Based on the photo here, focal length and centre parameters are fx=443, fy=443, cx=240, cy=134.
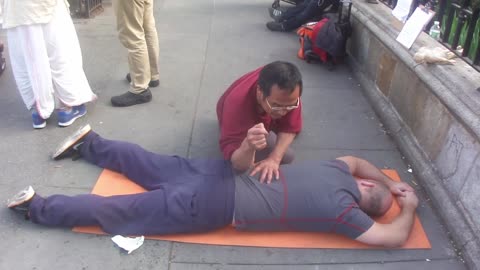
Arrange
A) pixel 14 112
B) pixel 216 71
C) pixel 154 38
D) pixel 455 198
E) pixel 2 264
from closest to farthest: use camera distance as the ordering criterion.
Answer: pixel 2 264
pixel 455 198
pixel 14 112
pixel 154 38
pixel 216 71

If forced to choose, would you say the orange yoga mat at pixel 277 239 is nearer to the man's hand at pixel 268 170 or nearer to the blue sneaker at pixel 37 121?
the man's hand at pixel 268 170

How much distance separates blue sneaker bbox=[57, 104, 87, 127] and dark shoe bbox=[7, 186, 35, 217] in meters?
1.06

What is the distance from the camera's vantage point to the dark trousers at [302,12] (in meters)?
5.82

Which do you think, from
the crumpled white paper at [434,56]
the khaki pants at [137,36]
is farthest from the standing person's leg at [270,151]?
the khaki pants at [137,36]

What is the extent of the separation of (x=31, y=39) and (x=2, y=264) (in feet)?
5.14

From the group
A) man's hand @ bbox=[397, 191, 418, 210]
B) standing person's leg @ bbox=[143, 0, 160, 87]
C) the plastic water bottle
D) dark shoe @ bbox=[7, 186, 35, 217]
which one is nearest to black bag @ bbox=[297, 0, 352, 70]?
the plastic water bottle

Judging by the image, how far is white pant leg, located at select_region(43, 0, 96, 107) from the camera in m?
3.16

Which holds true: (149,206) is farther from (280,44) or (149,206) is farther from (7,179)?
(280,44)

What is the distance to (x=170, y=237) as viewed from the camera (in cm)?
246

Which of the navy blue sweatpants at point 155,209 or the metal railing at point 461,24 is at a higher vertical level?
the metal railing at point 461,24

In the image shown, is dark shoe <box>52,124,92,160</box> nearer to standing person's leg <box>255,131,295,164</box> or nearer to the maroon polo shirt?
the maroon polo shirt

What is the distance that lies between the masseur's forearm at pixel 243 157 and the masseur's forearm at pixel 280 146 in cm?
19

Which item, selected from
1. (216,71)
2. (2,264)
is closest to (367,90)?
(216,71)

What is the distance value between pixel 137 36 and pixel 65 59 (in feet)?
2.12
